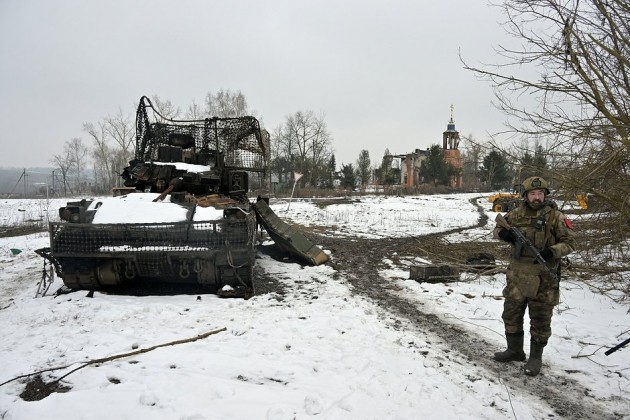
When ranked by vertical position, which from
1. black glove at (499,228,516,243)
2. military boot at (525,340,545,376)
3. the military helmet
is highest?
the military helmet

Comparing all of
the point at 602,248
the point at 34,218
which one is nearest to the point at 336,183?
the point at 34,218

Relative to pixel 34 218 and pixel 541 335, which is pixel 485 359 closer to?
pixel 541 335

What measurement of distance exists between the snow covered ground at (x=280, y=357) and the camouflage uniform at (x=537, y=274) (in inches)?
20.5

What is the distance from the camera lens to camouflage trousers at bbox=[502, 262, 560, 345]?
3764 millimetres

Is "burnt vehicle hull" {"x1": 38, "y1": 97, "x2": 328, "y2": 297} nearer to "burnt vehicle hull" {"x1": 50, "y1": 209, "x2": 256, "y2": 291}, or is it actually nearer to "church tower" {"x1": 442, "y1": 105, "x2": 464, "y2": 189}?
"burnt vehicle hull" {"x1": 50, "y1": 209, "x2": 256, "y2": 291}

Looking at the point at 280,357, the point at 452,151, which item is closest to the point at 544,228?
the point at 280,357

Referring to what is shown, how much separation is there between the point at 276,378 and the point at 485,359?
2.16 meters

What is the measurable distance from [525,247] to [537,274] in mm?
276

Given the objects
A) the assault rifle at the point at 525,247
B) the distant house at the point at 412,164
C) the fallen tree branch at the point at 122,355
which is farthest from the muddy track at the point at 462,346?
the distant house at the point at 412,164

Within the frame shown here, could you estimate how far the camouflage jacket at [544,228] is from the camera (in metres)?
3.73

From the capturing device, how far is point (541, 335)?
375cm

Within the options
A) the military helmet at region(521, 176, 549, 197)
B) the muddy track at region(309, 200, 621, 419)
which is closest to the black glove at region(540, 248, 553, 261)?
the military helmet at region(521, 176, 549, 197)

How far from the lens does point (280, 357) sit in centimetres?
392

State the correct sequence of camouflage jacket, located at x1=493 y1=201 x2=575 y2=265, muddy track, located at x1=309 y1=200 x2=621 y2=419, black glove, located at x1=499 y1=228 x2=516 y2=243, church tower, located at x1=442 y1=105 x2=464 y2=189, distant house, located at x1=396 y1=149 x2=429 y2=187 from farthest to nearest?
distant house, located at x1=396 y1=149 x2=429 y2=187 < church tower, located at x1=442 y1=105 x2=464 y2=189 < black glove, located at x1=499 y1=228 x2=516 y2=243 < camouflage jacket, located at x1=493 y1=201 x2=575 y2=265 < muddy track, located at x1=309 y1=200 x2=621 y2=419
